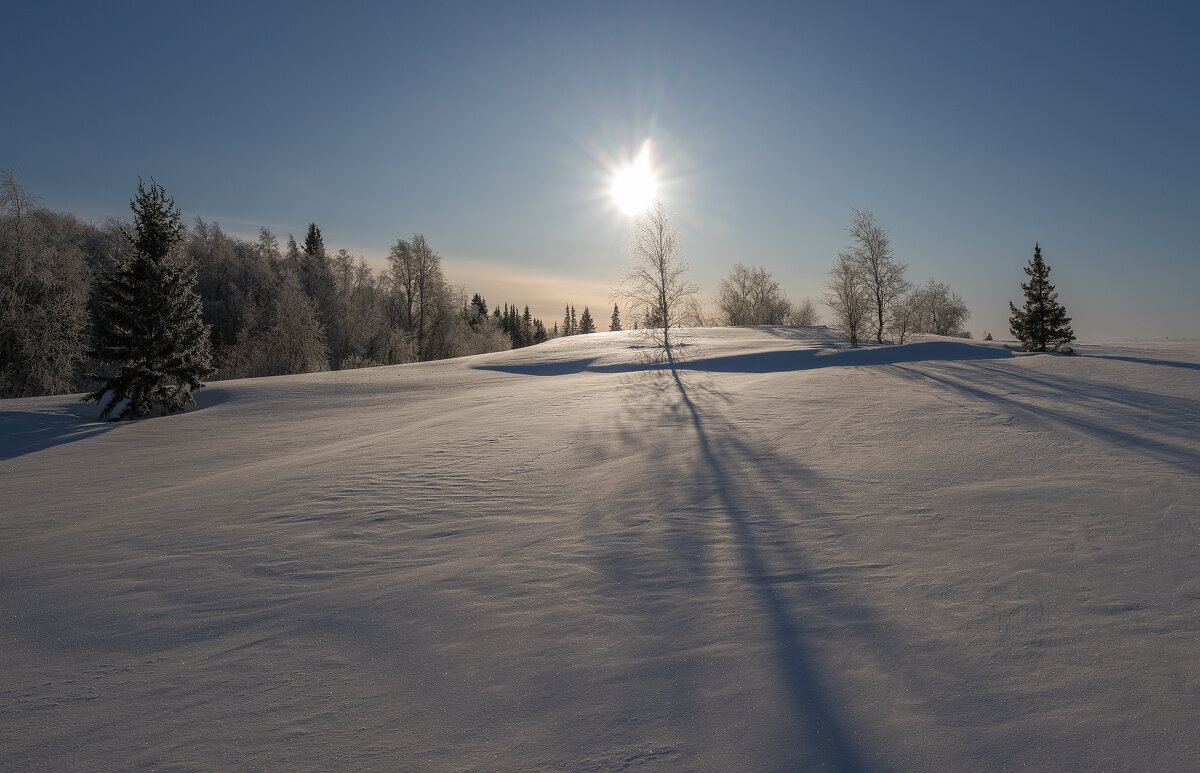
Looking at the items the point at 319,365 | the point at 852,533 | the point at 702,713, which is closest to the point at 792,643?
the point at 702,713

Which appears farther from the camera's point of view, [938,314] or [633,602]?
[938,314]

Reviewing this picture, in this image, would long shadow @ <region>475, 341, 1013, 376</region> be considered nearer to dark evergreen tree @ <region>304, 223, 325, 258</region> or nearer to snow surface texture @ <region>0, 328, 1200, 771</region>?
snow surface texture @ <region>0, 328, 1200, 771</region>

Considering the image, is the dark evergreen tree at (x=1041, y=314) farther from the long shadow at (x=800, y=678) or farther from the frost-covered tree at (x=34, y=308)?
the frost-covered tree at (x=34, y=308)

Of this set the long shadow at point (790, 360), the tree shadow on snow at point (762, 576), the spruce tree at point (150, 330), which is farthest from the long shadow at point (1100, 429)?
the spruce tree at point (150, 330)

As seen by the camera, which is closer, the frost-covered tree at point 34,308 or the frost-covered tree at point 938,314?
the frost-covered tree at point 34,308

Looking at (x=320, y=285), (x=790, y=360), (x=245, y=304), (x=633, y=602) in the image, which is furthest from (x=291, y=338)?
(x=633, y=602)

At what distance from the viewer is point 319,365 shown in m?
38.3

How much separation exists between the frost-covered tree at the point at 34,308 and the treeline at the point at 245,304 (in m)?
0.05

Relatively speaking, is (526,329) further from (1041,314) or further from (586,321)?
(1041,314)

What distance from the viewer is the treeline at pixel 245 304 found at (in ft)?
80.7

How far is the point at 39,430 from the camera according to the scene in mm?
11383

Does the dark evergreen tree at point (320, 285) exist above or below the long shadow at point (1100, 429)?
above

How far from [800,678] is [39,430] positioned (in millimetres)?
15827

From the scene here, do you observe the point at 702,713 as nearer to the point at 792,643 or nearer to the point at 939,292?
the point at 792,643
